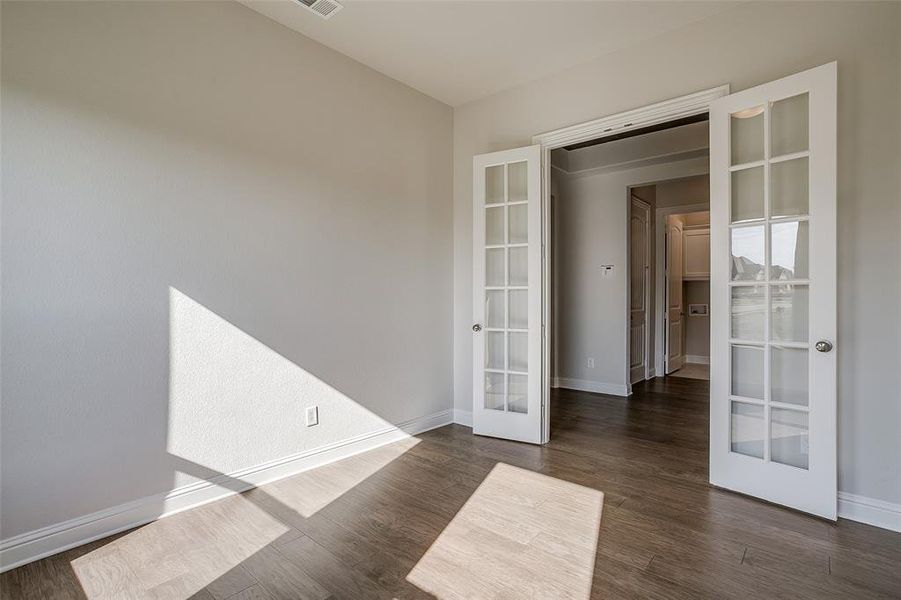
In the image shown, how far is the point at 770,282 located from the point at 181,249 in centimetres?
329

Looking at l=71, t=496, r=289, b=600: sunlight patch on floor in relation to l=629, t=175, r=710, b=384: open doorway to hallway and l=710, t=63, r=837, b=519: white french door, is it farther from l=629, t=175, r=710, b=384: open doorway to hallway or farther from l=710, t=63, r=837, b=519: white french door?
l=629, t=175, r=710, b=384: open doorway to hallway

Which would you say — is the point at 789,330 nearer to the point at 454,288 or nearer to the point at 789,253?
the point at 789,253

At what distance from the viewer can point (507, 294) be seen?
3721 millimetres

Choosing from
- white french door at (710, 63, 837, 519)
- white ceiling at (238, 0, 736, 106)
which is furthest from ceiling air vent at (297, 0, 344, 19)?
white french door at (710, 63, 837, 519)

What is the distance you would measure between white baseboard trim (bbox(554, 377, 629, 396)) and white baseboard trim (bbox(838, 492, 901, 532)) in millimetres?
2919

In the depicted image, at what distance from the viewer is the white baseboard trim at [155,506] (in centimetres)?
197

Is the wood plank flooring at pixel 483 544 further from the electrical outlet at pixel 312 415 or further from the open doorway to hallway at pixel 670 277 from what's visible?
the open doorway to hallway at pixel 670 277

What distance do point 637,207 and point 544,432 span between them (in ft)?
12.3

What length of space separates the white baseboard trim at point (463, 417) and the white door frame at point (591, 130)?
30.2 inches

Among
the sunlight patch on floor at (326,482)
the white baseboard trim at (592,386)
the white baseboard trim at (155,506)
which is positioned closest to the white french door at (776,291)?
the sunlight patch on floor at (326,482)

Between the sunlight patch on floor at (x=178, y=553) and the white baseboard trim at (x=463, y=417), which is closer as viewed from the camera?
the sunlight patch on floor at (x=178, y=553)

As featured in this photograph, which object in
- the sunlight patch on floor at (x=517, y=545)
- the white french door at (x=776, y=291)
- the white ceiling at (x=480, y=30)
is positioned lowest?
the sunlight patch on floor at (x=517, y=545)

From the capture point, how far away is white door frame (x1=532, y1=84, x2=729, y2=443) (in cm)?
288

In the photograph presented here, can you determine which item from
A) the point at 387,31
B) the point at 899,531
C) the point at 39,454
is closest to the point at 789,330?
the point at 899,531
